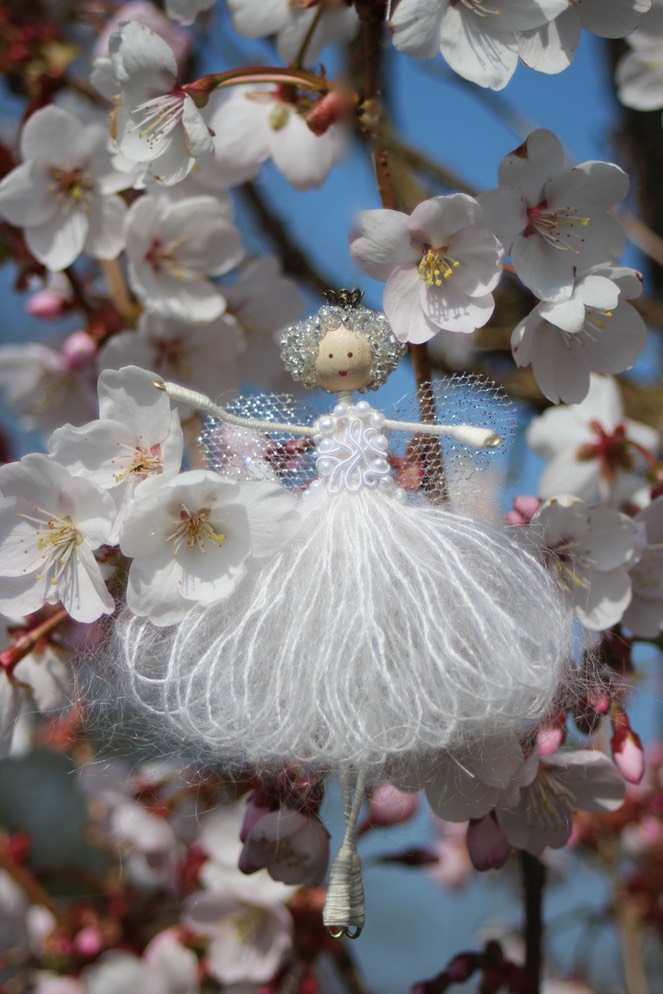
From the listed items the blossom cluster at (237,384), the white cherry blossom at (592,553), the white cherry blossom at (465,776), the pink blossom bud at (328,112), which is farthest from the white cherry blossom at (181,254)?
the white cherry blossom at (465,776)

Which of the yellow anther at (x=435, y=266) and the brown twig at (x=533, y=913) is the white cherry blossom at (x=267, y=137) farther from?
the brown twig at (x=533, y=913)

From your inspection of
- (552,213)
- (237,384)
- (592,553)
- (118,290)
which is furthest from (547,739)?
(118,290)

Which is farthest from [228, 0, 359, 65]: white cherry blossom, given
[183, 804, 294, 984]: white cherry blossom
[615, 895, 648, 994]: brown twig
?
[615, 895, 648, 994]: brown twig

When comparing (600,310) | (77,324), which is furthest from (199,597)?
(77,324)

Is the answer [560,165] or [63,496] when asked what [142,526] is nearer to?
[63,496]

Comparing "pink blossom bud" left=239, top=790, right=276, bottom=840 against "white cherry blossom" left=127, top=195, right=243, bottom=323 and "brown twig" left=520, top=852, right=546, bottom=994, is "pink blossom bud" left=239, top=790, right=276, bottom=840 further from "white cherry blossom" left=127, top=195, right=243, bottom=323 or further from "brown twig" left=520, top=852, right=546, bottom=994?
"white cherry blossom" left=127, top=195, right=243, bottom=323

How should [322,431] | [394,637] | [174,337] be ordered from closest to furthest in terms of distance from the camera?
[394,637], [322,431], [174,337]
